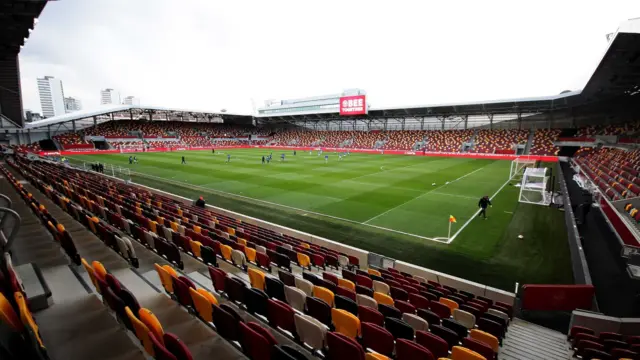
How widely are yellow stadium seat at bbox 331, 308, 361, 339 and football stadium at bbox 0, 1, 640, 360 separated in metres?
0.02

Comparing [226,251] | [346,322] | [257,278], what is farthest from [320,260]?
[346,322]

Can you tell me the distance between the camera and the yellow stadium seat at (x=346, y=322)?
405 cm

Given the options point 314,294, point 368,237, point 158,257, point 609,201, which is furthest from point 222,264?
point 609,201

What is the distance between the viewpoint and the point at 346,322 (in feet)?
13.6

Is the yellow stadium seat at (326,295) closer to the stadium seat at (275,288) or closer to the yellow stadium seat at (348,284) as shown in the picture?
the stadium seat at (275,288)

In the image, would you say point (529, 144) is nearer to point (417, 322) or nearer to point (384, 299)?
point (384, 299)

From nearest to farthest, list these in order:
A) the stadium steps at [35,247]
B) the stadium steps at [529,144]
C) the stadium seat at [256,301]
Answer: the stadium seat at [256,301], the stadium steps at [35,247], the stadium steps at [529,144]

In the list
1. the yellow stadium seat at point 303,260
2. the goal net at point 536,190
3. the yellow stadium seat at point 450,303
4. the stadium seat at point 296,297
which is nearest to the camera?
the stadium seat at point 296,297

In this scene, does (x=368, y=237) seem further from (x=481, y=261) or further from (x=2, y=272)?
(x=2, y=272)

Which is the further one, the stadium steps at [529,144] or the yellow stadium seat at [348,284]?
→ the stadium steps at [529,144]

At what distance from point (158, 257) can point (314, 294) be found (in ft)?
12.7

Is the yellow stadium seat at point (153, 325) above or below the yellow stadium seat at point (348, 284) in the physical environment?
above

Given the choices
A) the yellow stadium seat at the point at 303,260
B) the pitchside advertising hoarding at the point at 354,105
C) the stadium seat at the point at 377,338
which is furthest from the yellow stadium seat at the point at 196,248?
the pitchside advertising hoarding at the point at 354,105

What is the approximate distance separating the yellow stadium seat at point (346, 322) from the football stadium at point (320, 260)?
0.02 meters
